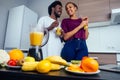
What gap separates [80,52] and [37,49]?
0.61 meters

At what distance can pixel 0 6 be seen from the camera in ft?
9.34

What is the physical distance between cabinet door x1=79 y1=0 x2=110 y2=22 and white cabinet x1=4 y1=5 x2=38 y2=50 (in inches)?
44.2

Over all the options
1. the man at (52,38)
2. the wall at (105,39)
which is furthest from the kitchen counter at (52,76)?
the wall at (105,39)

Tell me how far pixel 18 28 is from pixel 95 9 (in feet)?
4.92

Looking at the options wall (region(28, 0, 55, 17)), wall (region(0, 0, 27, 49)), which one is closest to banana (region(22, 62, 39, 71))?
wall (region(0, 0, 27, 49))

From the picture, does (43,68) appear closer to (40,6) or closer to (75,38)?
(75,38)

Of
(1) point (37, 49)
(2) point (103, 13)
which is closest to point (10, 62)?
(1) point (37, 49)

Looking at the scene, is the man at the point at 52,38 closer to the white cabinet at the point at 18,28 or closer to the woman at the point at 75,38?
the woman at the point at 75,38

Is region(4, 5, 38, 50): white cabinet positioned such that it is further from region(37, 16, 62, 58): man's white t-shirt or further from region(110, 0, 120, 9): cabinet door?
region(110, 0, 120, 9): cabinet door

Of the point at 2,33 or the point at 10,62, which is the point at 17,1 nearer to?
the point at 2,33

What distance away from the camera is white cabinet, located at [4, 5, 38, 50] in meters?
2.75

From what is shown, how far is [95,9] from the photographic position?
2453 mm

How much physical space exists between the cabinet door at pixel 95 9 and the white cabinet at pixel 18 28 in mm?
1122

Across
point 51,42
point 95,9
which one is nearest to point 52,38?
point 51,42
